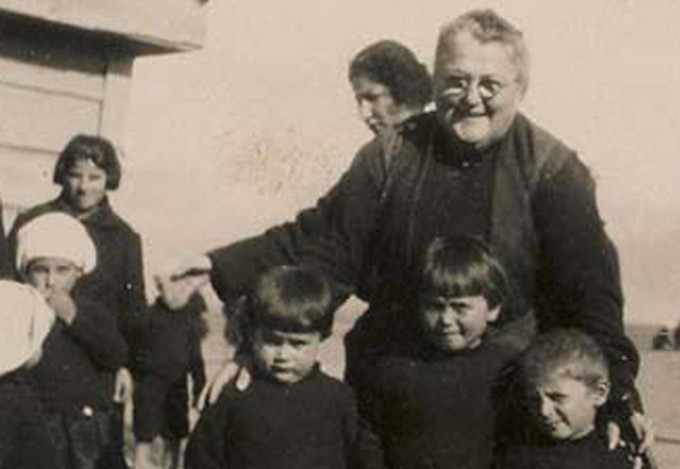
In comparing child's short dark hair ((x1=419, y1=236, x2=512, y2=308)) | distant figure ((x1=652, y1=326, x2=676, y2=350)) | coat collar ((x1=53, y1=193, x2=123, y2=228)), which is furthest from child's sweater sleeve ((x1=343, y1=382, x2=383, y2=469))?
distant figure ((x1=652, y1=326, x2=676, y2=350))

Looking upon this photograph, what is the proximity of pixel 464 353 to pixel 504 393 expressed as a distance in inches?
6.1

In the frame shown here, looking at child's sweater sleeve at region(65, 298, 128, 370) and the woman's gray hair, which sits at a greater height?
the woman's gray hair

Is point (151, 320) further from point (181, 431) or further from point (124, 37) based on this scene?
point (124, 37)

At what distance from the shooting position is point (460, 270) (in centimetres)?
411

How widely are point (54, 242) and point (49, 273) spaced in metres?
0.11

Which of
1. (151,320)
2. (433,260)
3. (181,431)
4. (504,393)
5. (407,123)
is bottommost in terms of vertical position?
(181,431)

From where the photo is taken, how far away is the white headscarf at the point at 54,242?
539cm

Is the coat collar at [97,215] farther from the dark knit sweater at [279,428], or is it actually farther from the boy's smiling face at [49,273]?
the dark knit sweater at [279,428]

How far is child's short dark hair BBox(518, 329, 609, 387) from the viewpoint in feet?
13.4

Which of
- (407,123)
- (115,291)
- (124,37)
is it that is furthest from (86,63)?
(407,123)

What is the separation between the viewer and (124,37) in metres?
6.86

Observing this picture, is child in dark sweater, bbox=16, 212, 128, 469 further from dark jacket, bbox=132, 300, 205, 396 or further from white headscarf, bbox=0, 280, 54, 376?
dark jacket, bbox=132, 300, 205, 396

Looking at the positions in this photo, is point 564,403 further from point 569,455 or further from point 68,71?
point 68,71

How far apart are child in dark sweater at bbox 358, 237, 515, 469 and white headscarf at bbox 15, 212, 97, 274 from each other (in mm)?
1625
